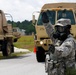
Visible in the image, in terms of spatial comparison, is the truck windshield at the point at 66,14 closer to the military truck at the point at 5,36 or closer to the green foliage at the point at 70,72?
the military truck at the point at 5,36

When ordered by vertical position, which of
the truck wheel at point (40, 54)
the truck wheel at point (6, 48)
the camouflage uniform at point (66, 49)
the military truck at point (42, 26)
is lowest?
the truck wheel at point (6, 48)

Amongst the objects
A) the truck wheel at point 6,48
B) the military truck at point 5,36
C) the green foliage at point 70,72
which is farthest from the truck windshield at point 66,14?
the green foliage at point 70,72

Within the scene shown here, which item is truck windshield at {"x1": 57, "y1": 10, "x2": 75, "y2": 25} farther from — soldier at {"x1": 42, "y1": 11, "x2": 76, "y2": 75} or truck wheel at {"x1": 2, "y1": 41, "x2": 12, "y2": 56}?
soldier at {"x1": 42, "y1": 11, "x2": 76, "y2": 75}

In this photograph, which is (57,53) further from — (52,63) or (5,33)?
(5,33)

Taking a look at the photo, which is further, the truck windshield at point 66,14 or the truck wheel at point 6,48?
the truck wheel at point 6,48

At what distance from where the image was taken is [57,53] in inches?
185

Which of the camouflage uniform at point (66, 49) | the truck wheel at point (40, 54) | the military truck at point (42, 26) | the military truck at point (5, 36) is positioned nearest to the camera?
the camouflage uniform at point (66, 49)

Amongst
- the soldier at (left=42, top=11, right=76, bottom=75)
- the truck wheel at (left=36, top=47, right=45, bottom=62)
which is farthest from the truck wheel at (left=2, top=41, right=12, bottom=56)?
the soldier at (left=42, top=11, right=76, bottom=75)

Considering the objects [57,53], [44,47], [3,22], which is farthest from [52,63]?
[3,22]

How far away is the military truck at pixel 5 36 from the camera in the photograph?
23.6m

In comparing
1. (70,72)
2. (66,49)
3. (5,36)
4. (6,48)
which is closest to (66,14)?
(5,36)

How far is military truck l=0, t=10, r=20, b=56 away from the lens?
77.6 ft

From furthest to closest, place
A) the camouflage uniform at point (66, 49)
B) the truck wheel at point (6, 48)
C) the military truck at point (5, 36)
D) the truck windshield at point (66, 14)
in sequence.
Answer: the truck wheel at point (6, 48) → the military truck at point (5, 36) → the truck windshield at point (66, 14) → the camouflage uniform at point (66, 49)

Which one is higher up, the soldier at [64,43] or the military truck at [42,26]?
the soldier at [64,43]
